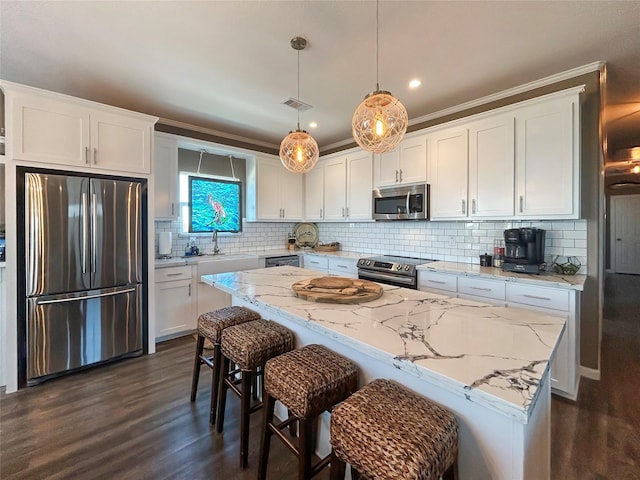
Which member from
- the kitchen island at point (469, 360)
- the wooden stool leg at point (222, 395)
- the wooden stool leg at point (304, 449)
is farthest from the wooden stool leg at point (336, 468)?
the wooden stool leg at point (222, 395)

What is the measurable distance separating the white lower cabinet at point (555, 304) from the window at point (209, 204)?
11.1 feet

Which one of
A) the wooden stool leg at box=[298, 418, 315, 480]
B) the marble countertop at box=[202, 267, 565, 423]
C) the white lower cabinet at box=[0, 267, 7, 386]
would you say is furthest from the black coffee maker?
the white lower cabinet at box=[0, 267, 7, 386]

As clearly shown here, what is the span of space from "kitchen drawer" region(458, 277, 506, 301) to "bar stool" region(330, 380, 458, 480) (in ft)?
6.15

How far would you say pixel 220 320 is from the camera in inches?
81.5

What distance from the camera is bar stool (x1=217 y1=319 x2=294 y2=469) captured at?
5.37 ft

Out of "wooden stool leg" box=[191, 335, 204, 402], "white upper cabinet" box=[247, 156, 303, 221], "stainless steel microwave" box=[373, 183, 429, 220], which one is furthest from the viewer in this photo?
"white upper cabinet" box=[247, 156, 303, 221]

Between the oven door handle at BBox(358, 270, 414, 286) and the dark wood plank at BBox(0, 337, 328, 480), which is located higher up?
the oven door handle at BBox(358, 270, 414, 286)

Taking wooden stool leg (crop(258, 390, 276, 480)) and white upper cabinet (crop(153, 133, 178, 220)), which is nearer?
wooden stool leg (crop(258, 390, 276, 480))

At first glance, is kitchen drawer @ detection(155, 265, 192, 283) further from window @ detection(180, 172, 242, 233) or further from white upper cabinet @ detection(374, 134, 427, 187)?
white upper cabinet @ detection(374, 134, 427, 187)

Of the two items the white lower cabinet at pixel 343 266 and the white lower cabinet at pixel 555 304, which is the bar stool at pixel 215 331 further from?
the white lower cabinet at pixel 555 304

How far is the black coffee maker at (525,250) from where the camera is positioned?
8.63ft

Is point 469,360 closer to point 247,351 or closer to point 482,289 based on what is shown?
point 247,351

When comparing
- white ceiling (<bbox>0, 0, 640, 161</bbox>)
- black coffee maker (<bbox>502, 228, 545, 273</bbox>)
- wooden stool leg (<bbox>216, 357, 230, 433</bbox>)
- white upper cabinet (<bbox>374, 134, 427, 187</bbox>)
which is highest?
white ceiling (<bbox>0, 0, 640, 161</bbox>)

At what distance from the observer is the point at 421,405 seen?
41.3 inches
